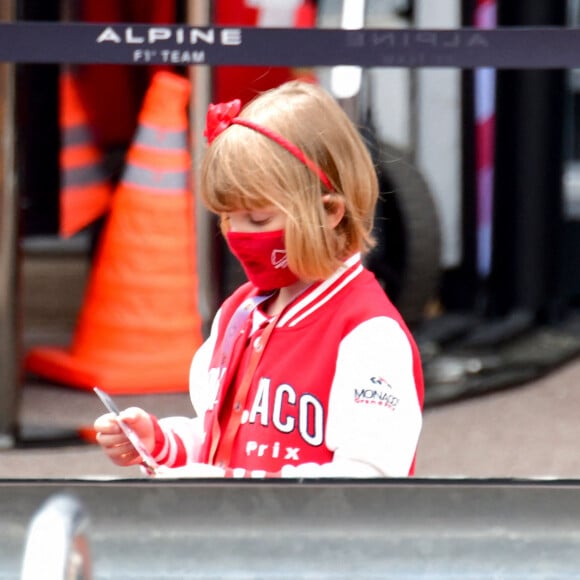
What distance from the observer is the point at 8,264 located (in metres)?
4.22

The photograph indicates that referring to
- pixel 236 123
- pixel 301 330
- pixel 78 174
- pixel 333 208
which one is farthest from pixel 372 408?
pixel 78 174

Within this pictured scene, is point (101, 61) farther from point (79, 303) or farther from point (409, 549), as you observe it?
point (79, 303)

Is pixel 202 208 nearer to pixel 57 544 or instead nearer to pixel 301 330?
pixel 301 330

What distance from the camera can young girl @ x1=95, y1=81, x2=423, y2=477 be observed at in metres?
1.70

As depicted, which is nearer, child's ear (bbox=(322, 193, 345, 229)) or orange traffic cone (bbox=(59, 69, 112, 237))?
child's ear (bbox=(322, 193, 345, 229))

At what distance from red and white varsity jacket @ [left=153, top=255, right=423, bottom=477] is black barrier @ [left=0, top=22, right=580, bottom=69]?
518 mm

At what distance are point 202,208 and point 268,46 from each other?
2.71 metres

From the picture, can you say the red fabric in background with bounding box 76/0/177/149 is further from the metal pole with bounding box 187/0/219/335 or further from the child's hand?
the child's hand

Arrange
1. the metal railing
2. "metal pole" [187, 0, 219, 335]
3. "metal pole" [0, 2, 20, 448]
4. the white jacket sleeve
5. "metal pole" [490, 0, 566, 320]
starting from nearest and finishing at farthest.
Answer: the metal railing, the white jacket sleeve, "metal pole" [0, 2, 20, 448], "metal pole" [187, 0, 219, 335], "metal pole" [490, 0, 566, 320]

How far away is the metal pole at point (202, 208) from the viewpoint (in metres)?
4.95

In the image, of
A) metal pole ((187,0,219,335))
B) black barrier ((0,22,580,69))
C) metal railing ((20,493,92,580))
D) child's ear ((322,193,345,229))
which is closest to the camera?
metal railing ((20,493,92,580))

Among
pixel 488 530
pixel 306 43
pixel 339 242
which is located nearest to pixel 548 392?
pixel 306 43

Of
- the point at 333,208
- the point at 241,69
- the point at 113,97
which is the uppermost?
the point at 333,208

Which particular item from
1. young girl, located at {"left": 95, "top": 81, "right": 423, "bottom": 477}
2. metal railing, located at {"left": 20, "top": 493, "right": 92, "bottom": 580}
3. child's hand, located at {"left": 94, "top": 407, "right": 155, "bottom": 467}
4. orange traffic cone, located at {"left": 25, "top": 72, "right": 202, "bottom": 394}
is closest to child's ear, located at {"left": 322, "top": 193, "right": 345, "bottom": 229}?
young girl, located at {"left": 95, "top": 81, "right": 423, "bottom": 477}
